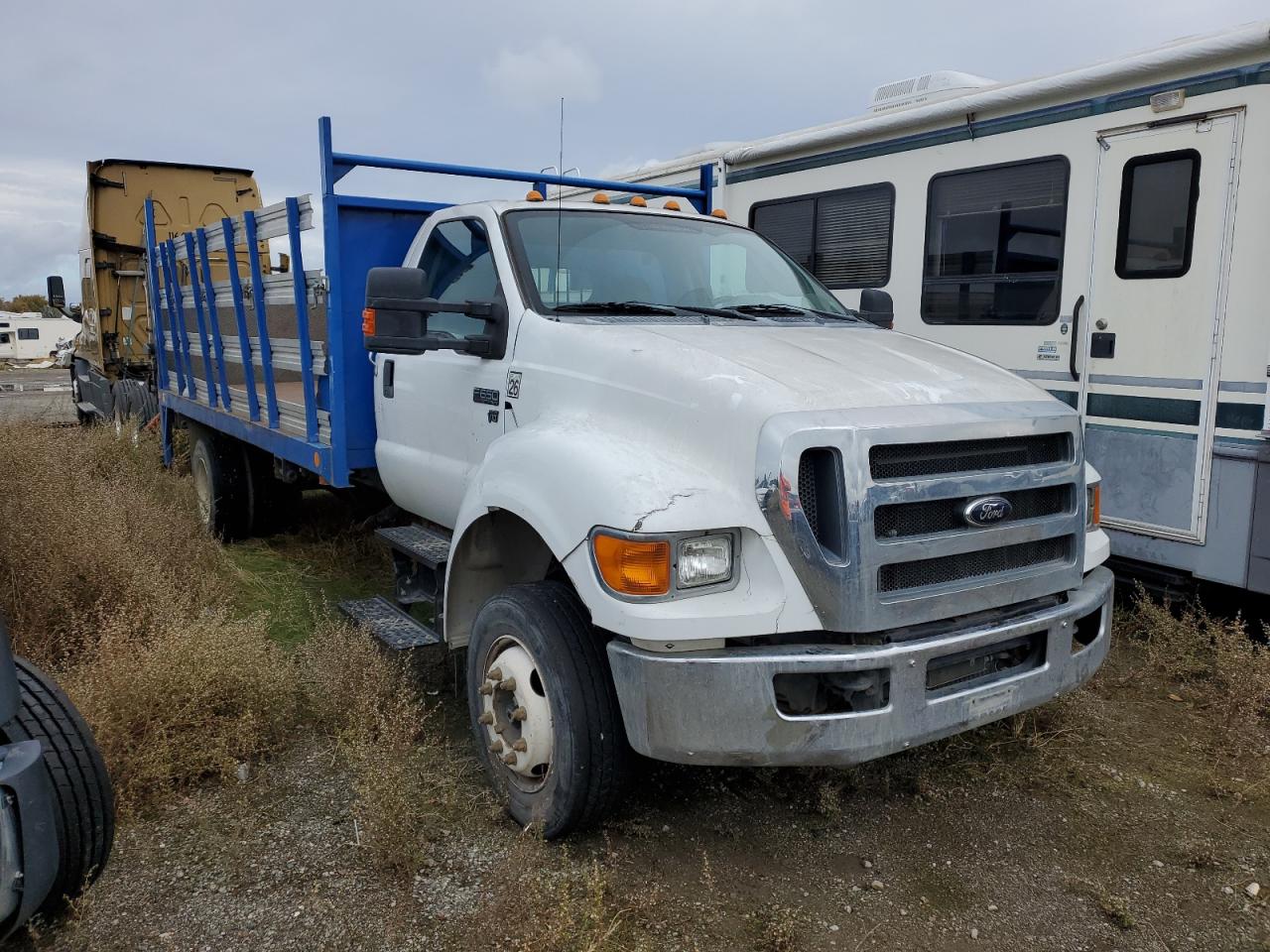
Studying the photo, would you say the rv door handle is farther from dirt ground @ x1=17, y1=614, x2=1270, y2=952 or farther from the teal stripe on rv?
dirt ground @ x1=17, y1=614, x2=1270, y2=952

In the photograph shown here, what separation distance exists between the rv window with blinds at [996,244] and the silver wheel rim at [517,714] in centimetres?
406

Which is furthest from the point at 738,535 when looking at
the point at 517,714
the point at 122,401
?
the point at 122,401

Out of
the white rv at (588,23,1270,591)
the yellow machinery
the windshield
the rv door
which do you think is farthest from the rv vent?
the yellow machinery

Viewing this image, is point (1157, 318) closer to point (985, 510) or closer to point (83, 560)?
point (985, 510)

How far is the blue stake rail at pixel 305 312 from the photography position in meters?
4.89

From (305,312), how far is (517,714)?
276 centimetres

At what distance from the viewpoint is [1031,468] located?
3195mm

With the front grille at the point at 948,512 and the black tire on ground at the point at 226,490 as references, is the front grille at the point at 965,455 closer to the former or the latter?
the front grille at the point at 948,512

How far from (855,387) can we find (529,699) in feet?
4.73

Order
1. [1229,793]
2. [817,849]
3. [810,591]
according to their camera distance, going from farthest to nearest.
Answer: [1229,793] → [817,849] → [810,591]

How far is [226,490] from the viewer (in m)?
7.17

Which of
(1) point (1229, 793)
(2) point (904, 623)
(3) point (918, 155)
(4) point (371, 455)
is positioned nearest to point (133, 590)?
(4) point (371, 455)

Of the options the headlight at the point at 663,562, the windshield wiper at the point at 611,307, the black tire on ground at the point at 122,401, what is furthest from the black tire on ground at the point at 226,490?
the headlight at the point at 663,562

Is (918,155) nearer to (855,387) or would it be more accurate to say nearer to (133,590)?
(855,387)
